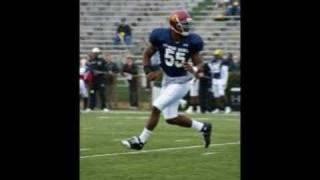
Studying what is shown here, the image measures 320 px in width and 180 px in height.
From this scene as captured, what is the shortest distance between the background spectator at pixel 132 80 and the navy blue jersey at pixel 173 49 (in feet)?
28.7

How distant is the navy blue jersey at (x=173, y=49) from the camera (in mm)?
7789

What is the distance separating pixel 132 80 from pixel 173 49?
8936mm

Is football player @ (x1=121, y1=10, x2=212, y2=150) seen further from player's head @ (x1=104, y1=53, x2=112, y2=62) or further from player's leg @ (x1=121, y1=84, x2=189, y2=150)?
player's head @ (x1=104, y1=53, x2=112, y2=62)


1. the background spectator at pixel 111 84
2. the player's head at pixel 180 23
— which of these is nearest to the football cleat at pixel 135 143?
the player's head at pixel 180 23

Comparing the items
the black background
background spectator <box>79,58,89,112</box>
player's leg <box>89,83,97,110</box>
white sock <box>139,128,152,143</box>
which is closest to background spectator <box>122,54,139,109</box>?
player's leg <box>89,83,97,110</box>

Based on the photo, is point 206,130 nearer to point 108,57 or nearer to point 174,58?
point 174,58

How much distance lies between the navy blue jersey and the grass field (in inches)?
31.7

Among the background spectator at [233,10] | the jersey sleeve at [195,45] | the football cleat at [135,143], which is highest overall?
the background spectator at [233,10]

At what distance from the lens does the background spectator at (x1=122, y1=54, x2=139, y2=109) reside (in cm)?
1666

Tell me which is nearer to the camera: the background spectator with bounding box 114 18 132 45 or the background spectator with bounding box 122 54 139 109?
the background spectator with bounding box 122 54 139 109
